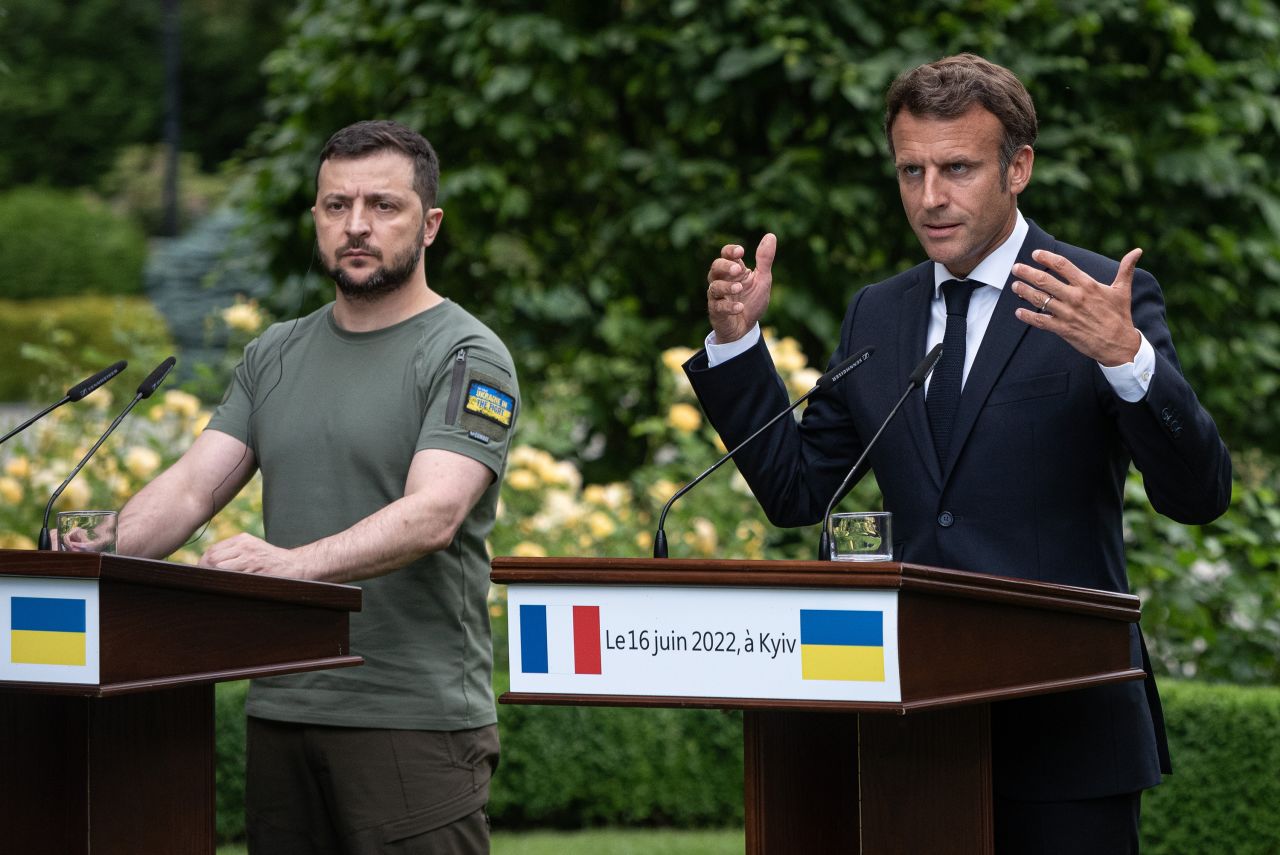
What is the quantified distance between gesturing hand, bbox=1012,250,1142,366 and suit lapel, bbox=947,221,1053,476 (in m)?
0.24

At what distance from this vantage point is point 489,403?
2943 millimetres

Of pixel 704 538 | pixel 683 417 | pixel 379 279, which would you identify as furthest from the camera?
pixel 683 417

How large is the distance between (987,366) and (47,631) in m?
1.40

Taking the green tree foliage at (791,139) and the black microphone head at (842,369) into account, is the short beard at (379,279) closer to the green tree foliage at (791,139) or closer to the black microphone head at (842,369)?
the black microphone head at (842,369)

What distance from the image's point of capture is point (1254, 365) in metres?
6.32

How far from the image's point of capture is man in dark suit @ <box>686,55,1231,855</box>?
7.66ft

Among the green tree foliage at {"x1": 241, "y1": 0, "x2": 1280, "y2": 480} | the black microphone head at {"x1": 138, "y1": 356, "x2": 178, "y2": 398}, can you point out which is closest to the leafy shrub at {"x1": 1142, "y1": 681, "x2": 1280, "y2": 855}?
the green tree foliage at {"x1": 241, "y1": 0, "x2": 1280, "y2": 480}

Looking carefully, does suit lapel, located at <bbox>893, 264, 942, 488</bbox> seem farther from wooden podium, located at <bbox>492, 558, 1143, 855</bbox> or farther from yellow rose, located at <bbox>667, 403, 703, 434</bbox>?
yellow rose, located at <bbox>667, 403, 703, 434</bbox>

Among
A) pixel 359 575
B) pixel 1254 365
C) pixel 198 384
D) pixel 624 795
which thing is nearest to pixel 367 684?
pixel 359 575

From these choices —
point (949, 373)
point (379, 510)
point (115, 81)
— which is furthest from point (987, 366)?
point (115, 81)

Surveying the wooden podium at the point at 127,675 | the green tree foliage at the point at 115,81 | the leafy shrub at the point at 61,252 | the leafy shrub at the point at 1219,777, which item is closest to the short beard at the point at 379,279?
the wooden podium at the point at 127,675

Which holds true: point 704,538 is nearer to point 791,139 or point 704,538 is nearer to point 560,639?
point 791,139

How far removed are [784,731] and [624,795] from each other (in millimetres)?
2799

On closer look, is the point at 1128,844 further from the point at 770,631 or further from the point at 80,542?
the point at 80,542
